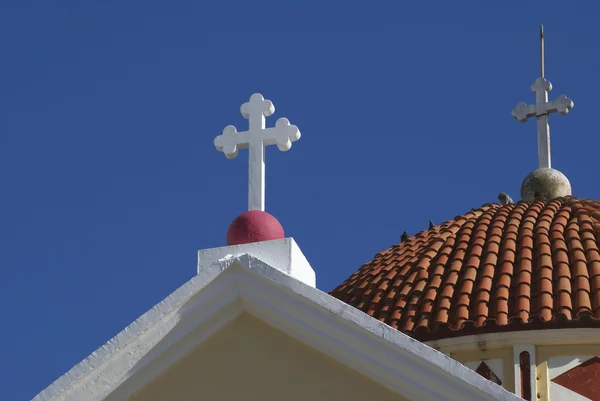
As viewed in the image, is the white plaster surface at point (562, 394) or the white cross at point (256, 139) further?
the white plaster surface at point (562, 394)

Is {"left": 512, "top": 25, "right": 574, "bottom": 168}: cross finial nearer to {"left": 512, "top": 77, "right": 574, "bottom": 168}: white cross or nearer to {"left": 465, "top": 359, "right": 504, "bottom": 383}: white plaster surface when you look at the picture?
{"left": 512, "top": 77, "right": 574, "bottom": 168}: white cross

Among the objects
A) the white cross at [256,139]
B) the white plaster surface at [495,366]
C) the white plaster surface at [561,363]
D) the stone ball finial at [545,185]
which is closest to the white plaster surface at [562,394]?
the white plaster surface at [561,363]

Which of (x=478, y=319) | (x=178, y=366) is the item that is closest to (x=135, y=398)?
(x=178, y=366)

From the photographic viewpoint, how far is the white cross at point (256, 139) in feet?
26.1

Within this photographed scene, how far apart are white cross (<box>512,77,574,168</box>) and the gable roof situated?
817 cm

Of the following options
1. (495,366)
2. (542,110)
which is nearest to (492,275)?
(495,366)

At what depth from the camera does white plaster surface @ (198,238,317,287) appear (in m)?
7.48

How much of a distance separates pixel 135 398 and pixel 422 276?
5678 mm

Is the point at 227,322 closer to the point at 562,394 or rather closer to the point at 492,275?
the point at 562,394

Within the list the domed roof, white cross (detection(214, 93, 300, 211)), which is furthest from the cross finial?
white cross (detection(214, 93, 300, 211))

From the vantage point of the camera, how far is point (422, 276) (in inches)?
497

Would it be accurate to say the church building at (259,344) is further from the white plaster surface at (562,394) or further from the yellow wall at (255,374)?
the white plaster surface at (562,394)

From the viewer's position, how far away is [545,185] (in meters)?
14.5

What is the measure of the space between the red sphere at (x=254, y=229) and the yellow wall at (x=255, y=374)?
0.54 m
